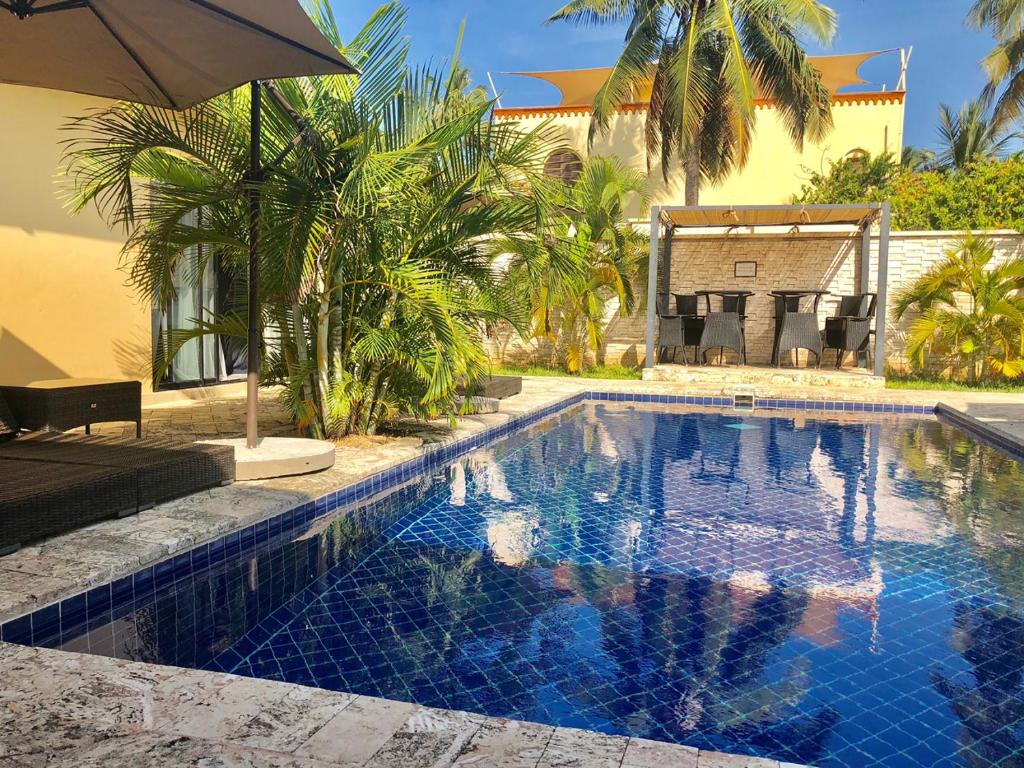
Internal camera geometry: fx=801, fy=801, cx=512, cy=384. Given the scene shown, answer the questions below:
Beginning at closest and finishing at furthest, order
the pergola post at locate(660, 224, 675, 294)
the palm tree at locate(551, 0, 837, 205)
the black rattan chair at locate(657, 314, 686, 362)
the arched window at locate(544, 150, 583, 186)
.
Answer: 1. the black rattan chair at locate(657, 314, 686, 362)
2. the pergola post at locate(660, 224, 675, 294)
3. the palm tree at locate(551, 0, 837, 205)
4. the arched window at locate(544, 150, 583, 186)

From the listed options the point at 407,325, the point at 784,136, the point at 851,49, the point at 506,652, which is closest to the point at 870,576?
the point at 506,652

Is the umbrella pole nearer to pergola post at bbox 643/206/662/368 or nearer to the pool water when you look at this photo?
the pool water

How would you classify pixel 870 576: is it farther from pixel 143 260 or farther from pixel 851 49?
pixel 851 49

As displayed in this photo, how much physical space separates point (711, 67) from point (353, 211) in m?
12.1

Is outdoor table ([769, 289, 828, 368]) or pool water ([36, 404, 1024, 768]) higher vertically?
outdoor table ([769, 289, 828, 368])

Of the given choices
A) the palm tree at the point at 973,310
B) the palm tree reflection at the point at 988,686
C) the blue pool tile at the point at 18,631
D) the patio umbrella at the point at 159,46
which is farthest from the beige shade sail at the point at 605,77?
the blue pool tile at the point at 18,631

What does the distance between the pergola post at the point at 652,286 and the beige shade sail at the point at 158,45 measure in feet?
29.6

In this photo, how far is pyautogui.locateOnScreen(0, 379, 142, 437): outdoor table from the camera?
520 centimetres

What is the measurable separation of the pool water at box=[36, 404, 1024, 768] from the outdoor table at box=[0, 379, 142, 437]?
2.05 m

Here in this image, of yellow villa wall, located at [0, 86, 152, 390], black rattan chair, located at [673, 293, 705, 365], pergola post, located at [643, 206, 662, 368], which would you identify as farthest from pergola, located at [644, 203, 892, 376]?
yellow villa wall, located at [0, 86, 152, 390]

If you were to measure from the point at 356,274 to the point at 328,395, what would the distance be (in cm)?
98

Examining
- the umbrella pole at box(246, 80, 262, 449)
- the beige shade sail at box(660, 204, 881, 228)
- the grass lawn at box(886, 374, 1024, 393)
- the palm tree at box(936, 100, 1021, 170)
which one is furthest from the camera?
the palm tree at box(936, 100, 1021, 170)

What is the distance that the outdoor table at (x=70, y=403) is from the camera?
5.20 meters

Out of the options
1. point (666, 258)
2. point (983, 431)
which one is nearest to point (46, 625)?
point (983, 431)
